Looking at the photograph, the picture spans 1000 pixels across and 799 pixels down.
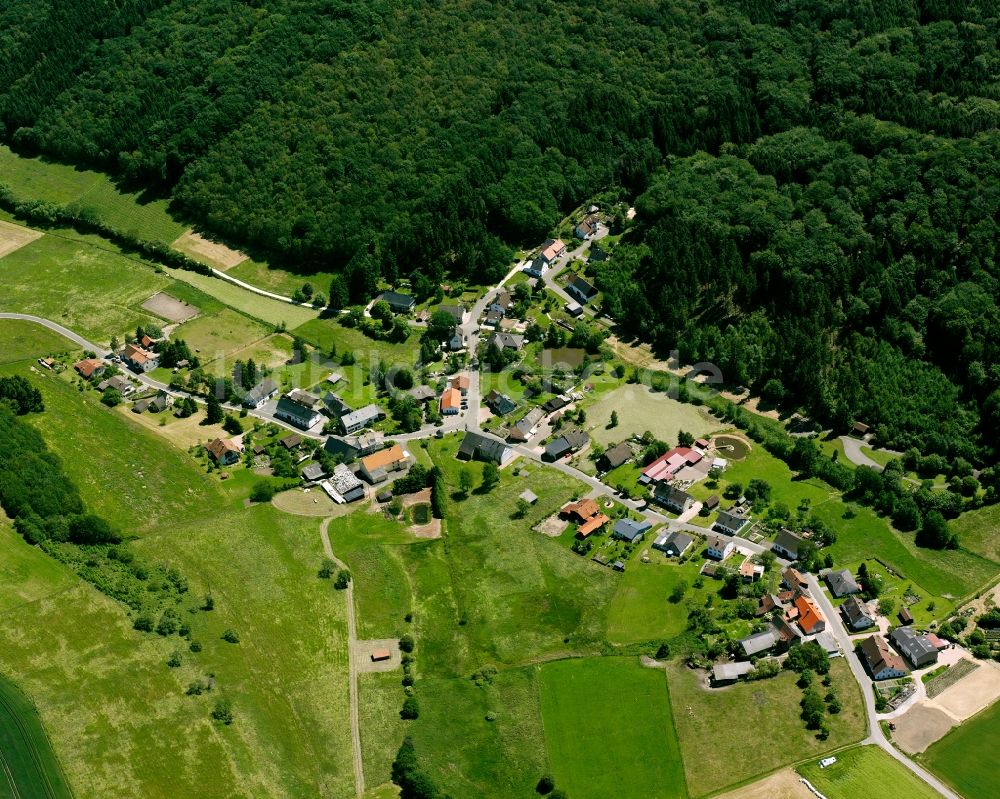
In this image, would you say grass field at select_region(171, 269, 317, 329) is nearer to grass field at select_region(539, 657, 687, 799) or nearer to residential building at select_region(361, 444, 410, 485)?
residential building at select_region(361, 444, 410, 485)

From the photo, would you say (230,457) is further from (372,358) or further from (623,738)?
(623,738)

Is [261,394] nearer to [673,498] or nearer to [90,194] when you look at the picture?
[673,498]

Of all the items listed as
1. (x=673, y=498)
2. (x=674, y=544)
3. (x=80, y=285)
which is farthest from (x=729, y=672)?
(x=80, y=285)

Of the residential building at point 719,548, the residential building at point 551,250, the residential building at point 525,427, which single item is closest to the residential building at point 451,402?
the residential building at point 525,427

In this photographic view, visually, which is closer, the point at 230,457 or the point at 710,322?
the point at 230,457

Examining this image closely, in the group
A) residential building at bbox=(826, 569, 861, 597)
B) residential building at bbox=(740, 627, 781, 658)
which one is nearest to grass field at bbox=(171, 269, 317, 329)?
residential building at bbox=(740, 627, 781, 658)

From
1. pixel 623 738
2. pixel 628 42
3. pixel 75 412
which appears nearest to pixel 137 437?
pixel 75 412
